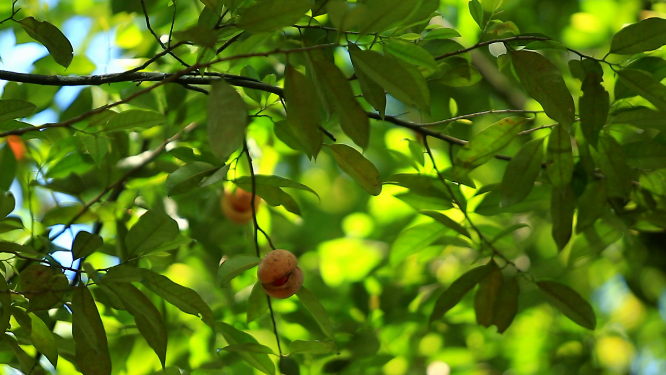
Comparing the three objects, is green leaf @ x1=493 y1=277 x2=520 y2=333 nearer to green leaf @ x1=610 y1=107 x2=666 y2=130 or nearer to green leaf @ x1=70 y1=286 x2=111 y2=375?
green leaf @ x1=610 y1=107 x2=666 y2=130

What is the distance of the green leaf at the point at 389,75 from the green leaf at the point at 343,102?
0.03 m

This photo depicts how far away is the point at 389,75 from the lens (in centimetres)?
58

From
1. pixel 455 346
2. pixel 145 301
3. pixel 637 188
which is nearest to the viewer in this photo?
pixel 145 301

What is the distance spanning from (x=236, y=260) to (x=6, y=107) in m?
0.33

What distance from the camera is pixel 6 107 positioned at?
683mm

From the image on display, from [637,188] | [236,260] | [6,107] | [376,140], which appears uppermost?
[6,107]

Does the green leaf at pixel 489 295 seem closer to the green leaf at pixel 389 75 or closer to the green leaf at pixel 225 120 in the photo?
the green leaf at pixel 389 75

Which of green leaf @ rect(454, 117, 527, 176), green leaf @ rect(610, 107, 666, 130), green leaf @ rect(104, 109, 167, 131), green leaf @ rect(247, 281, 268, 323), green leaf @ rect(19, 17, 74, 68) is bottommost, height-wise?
green leaf @ rect(610, 107, 666, 130)

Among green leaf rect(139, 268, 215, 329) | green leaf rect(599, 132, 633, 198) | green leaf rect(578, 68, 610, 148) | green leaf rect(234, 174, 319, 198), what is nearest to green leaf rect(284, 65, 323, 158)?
green leaf rect(234, 174, 319, 198)

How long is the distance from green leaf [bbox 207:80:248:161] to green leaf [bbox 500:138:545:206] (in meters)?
0.45

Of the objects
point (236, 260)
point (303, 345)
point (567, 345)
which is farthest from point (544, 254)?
point (236, 260)

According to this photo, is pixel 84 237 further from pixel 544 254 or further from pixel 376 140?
pixel 544 254

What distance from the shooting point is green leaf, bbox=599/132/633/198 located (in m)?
0.80

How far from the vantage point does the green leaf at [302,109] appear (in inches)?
22.6
